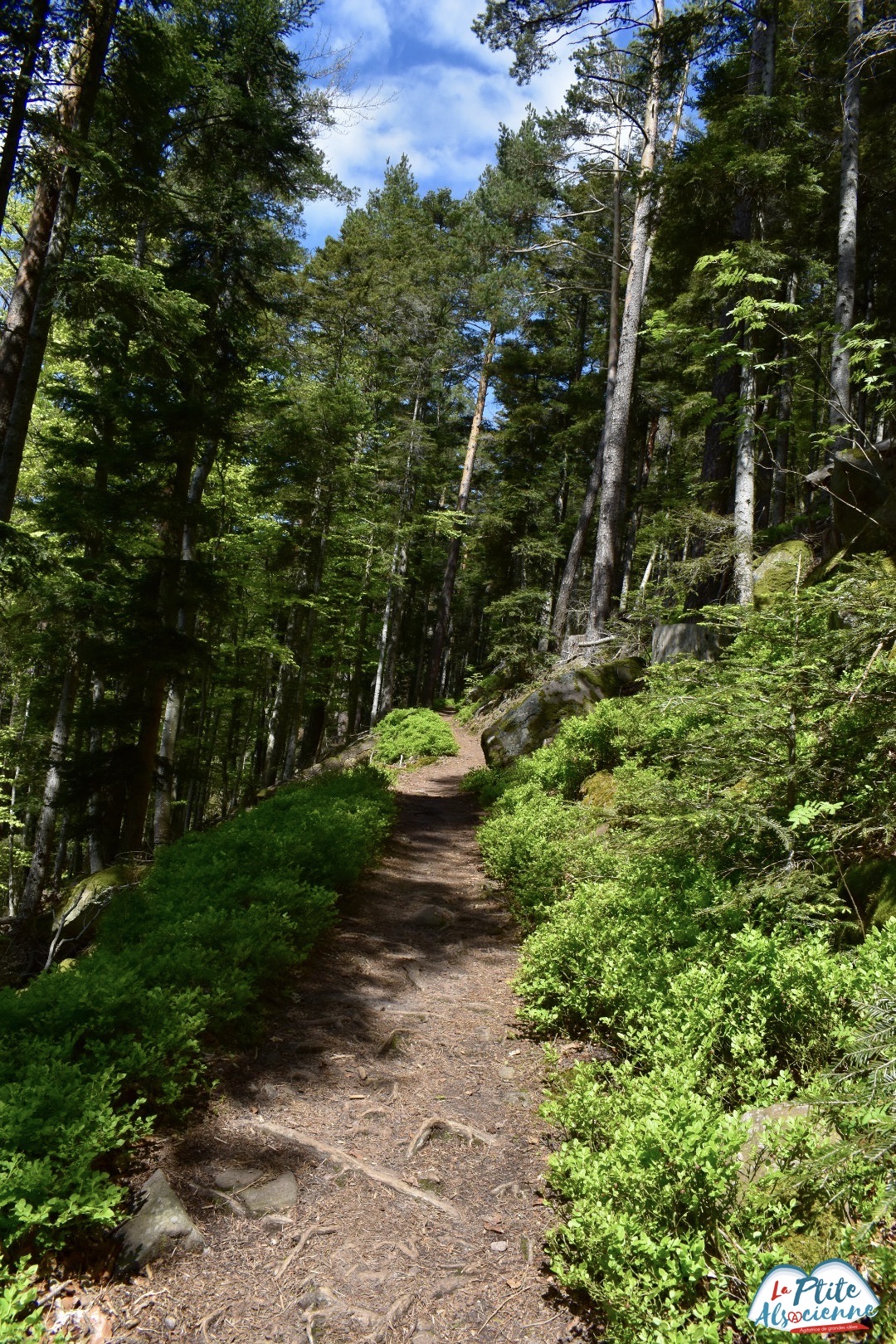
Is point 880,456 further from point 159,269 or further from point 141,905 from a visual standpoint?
point 159,269

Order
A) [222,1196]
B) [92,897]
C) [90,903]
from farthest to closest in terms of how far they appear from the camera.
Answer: [92,897] < [90,903] < [222,1196]

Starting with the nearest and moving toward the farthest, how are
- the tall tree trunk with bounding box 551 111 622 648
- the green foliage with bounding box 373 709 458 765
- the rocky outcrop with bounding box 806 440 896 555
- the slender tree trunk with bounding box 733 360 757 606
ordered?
the rocky outcrop with bounding box 806 440 896 555 → the slender tree trunk with bounding box 733 360 757 606 → the tall tree trunk with bounding box 551 111 622 648 → the green foliage with bounding box 373 709 458 765

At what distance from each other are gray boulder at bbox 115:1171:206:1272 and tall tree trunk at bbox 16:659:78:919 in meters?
7.85

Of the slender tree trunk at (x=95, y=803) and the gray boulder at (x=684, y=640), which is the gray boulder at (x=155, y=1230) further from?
the gray boulder at (x=684, y=640)

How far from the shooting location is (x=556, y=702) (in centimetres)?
1191

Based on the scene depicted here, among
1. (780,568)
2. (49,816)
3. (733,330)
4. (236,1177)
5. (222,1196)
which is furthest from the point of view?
(49,816)

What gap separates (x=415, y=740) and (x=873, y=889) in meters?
14.1

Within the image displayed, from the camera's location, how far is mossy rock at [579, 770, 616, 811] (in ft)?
26.0

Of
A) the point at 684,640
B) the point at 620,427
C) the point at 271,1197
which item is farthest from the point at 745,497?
the point at 271,1197

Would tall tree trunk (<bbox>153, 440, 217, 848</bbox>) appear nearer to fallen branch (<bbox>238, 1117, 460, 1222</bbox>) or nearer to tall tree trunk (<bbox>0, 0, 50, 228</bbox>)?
tall tree trunk (<bbox>0, 0, 50, 228</bbox>)

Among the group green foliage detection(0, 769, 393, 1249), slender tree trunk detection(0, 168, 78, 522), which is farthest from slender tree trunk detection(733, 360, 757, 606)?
slender tree trunk detection(0, 168, 78, 522)

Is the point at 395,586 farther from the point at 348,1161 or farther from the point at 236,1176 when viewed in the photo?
the point at 236,1176

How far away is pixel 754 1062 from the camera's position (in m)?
3.05

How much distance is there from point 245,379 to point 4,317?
5.09 metres
